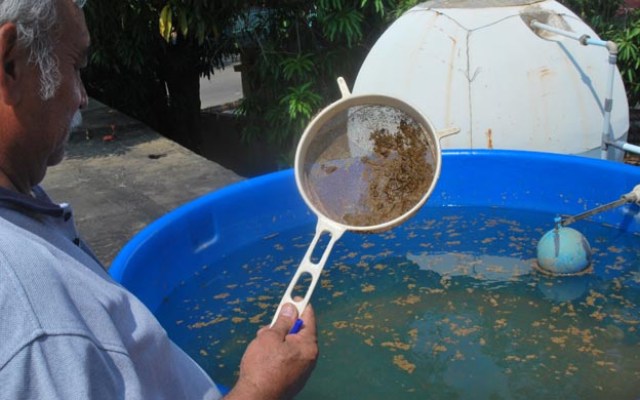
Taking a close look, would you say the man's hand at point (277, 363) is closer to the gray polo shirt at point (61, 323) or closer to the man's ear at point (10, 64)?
the gray polo shirt at point (61, 323)

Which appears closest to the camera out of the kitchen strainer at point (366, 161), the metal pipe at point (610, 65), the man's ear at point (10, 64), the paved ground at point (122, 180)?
the man's ear at point (10, 64)

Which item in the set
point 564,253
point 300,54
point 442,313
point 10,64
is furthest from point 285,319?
point 300,54

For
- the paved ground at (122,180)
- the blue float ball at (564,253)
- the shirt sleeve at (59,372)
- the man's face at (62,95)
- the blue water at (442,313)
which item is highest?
the man's face at (62,95)

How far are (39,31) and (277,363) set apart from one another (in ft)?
2.07

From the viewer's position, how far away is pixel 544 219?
161 inches

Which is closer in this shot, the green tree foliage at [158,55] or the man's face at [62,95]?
the man's face at [62,95]

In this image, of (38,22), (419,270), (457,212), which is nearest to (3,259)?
(38,22)

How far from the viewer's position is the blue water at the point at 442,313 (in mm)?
2666

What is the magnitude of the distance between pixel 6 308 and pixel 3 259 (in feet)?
Answer: 0.21

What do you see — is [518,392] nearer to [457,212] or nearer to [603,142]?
[457,212]

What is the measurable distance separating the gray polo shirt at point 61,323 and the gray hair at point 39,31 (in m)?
0.17

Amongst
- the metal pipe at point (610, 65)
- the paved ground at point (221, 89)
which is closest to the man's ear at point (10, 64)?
the metal pipe at point (610, 65)

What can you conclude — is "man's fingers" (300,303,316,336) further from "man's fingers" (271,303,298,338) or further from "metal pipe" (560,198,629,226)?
"metal pipe" (560,198,629,226)

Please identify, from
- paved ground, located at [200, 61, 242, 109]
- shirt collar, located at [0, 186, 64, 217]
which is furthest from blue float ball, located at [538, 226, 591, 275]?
paved ground, located at [200, 61, 242, 109]
